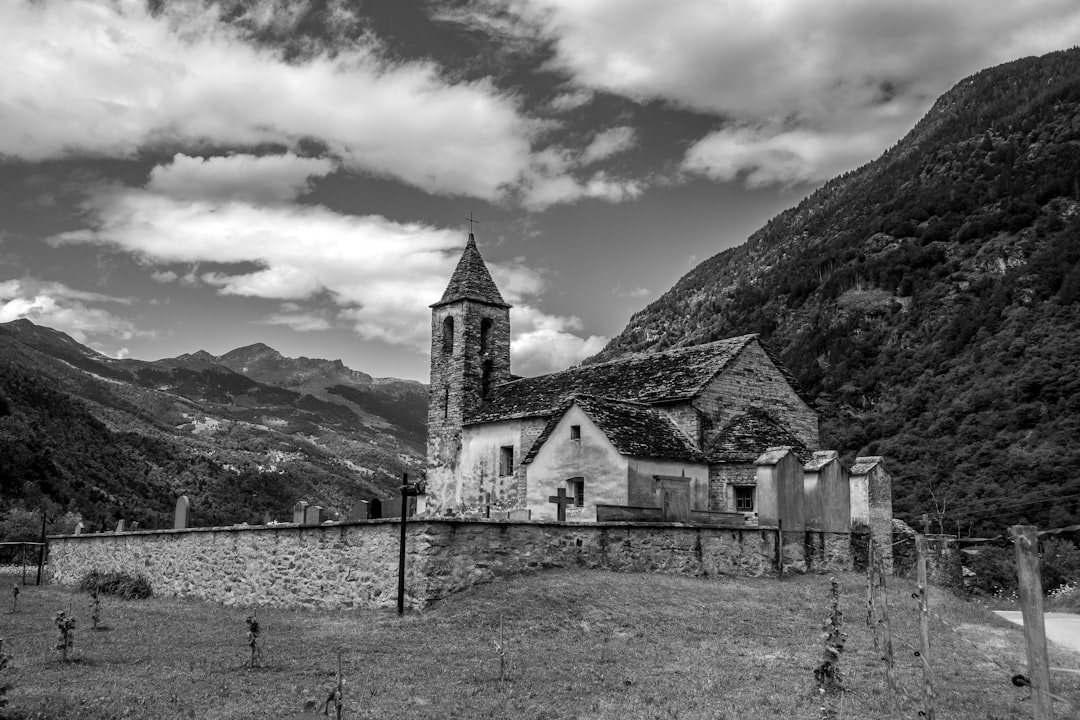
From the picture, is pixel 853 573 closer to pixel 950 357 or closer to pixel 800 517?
pixel 800 517

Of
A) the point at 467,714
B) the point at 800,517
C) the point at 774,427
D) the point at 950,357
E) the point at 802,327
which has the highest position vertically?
the point at 802,327

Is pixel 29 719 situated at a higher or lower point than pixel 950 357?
lower

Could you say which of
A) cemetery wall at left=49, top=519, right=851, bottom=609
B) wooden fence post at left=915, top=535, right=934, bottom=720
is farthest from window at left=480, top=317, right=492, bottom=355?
wooden fence post at left=915, top=535, right=934, bottom=720

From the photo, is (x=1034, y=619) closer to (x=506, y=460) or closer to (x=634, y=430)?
(x=634, y=430)

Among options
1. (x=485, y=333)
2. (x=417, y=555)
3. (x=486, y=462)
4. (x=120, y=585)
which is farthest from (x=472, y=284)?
(x=417, y=555)

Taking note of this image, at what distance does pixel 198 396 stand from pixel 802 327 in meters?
133

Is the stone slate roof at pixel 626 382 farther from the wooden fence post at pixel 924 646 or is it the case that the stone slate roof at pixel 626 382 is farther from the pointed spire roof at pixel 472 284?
the wooden fence post at pixel 924 646

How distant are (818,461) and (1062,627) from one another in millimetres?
7873

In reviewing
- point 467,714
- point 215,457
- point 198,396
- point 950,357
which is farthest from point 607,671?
point 198,396

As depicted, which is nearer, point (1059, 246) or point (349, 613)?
point (349, 613)

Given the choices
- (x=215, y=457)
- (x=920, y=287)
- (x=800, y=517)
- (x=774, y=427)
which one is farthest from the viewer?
(x=215, y=457)

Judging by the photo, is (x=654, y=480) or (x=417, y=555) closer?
(x=417, y=555)

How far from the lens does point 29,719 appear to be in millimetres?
9508

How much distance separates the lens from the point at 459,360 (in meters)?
43.0
